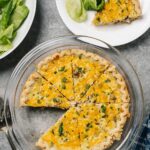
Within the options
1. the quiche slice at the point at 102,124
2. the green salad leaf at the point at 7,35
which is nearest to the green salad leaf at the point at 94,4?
the green salad leaf at the point at 7,35

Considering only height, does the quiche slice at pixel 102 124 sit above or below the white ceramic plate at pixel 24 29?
below

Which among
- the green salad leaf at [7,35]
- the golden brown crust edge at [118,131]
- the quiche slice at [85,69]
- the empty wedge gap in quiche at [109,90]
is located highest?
the green salad leaf at [7,35]

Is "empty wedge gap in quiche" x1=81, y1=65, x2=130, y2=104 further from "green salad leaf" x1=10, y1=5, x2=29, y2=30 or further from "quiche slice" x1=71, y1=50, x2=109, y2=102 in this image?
"green salad leaf" x1=10, y1=5, x2=29, y2=30

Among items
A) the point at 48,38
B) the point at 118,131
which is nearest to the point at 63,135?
the point at 118,131

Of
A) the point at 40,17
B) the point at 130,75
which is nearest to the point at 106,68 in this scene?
the point at 130,75

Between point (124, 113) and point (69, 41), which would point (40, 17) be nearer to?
point (69, 41)

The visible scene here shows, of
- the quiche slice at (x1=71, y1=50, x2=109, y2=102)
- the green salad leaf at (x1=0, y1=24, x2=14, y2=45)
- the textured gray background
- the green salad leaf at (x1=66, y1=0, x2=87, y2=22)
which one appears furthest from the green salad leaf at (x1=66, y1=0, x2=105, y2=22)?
the green salad leaf at (x1=0, y1=24, x2=14, y2=45)

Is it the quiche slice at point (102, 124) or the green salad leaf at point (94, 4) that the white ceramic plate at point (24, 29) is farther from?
the quiche slice at point (102, 124)
